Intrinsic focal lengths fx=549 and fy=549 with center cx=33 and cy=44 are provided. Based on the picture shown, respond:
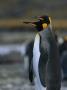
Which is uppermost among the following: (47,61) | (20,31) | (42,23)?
(42,23)

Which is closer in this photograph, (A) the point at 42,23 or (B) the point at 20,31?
(A) the point at 42,23

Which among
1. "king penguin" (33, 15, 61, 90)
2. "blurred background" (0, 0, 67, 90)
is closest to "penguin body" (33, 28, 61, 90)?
"king penguin" (33, 15, 61, 90)

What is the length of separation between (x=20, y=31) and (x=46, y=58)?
847 cm

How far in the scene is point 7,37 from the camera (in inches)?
501

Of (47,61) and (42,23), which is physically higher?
(42,23)

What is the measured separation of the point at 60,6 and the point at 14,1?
131 centimetres

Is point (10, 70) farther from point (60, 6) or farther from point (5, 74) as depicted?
point (60, 6)

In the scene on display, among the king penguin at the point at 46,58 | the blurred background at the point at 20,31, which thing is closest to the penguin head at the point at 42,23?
the king penguin at the point at 46,58

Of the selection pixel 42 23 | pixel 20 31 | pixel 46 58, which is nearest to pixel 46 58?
pixel 46 58

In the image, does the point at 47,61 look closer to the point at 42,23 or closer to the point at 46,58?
the point at 46,58

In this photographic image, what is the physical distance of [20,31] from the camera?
12.9 m

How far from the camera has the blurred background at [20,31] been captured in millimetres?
8328

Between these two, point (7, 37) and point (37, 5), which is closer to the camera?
point (7, 37)

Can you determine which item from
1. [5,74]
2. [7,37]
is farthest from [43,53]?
[7,37]
